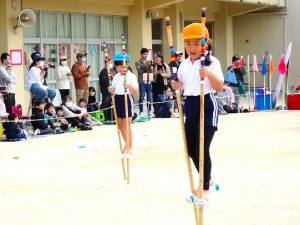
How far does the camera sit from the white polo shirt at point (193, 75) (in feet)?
19.8

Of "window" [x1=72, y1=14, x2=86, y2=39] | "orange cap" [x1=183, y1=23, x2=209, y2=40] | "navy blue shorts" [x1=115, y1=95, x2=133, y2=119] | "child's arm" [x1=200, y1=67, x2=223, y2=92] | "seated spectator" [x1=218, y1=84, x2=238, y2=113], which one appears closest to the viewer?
"child's arm" [x1=200, y1=67, x2=223, y2=92]

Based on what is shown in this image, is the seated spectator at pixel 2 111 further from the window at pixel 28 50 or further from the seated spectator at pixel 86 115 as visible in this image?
the window at pixel 28 50

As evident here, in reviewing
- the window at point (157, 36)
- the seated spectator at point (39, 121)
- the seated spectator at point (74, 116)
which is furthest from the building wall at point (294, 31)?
the seated spectator at point (39, 121)

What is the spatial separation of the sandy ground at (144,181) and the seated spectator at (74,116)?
48.4 inches

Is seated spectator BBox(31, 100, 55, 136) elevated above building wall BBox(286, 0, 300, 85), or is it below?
below

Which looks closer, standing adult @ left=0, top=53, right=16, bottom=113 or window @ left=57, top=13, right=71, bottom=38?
standing adult @ left=0, top=53, right=16, bottom=113

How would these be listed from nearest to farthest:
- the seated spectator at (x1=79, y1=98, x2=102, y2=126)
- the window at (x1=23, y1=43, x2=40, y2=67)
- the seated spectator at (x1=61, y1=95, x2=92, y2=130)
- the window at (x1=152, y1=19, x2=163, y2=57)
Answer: the seated spectator at (x1=61, y1=95, x2=92, y2=130), the seated spectator at (x1=79, y1=98, x2=102, y2=126), the window at (x1=23, y1=43, x2=40, y2=67), the window at (x1=152, y1=19, x2=163, y2=57)

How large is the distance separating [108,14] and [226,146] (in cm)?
1023

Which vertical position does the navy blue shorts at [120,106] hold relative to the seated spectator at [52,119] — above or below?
above

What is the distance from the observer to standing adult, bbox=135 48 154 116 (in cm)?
1736

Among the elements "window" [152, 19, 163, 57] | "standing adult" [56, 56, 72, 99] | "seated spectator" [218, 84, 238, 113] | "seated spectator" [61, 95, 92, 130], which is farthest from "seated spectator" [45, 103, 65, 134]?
"window" [152, 19, 163, 57]

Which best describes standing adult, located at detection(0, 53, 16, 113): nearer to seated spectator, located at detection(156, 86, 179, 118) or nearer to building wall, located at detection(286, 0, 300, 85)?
seated spectator, located at detection(156, 86, 179, 118)

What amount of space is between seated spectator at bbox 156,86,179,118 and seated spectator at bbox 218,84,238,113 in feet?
5.85

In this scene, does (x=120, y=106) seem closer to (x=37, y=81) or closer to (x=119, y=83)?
(x=119, y=83)
